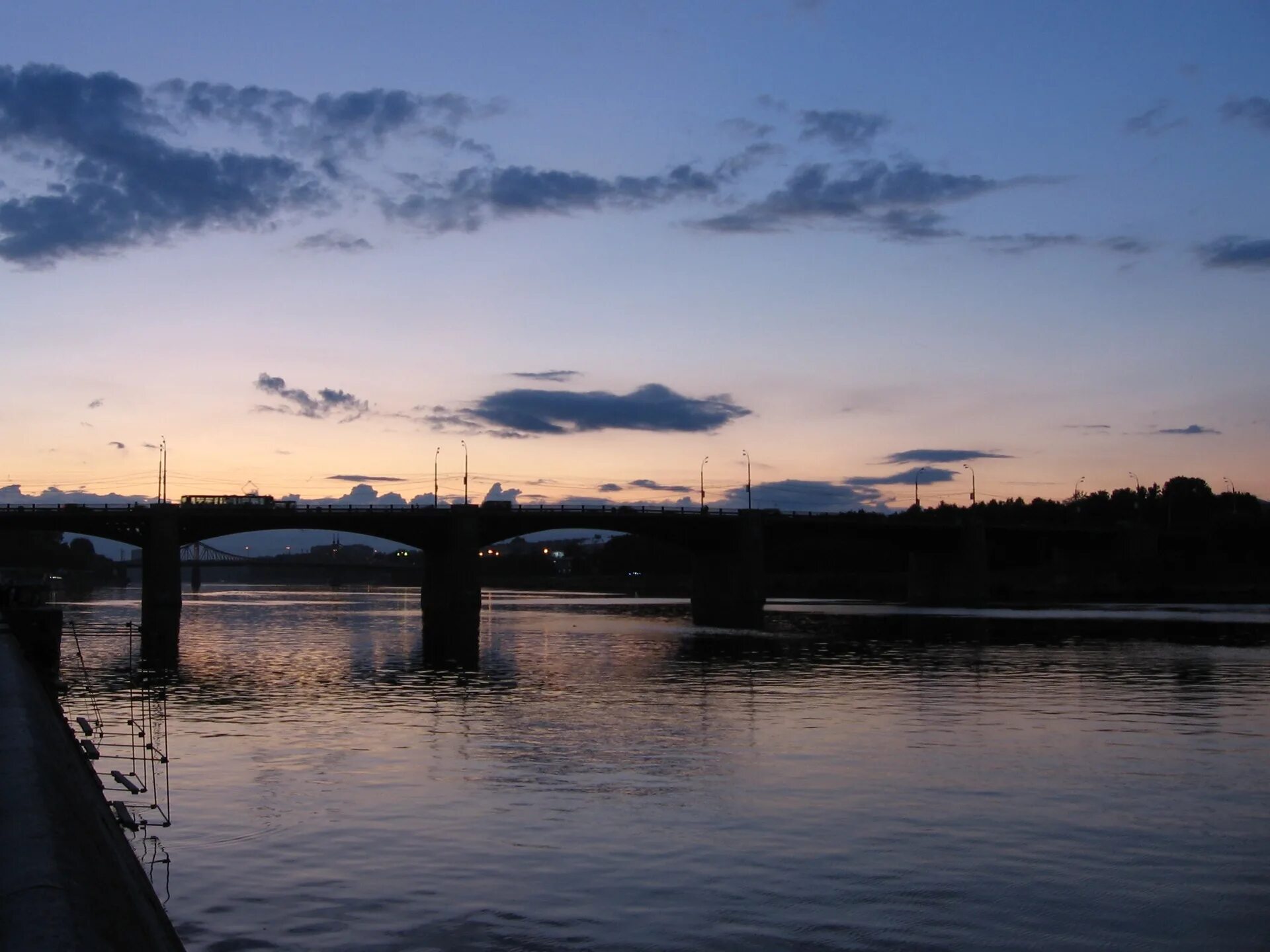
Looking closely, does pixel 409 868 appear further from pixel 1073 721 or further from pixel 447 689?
pixel 447 689

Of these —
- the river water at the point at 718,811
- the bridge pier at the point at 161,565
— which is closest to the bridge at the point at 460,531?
the bridge pier at the point at 161,565

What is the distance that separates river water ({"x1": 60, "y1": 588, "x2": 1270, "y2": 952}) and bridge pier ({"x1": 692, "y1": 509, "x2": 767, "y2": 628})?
77.0m

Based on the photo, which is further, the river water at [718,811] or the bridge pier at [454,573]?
the bridge pier at [454,573]

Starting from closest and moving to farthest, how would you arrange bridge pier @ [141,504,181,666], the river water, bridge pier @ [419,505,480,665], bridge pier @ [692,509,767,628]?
the river water → bridge pier @ [141,504,181,666] → bridge pier @ [419,505,480,665] → bridge pier @ [692,509,767,628]

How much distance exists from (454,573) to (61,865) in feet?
368

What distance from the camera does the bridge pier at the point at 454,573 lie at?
117 metres

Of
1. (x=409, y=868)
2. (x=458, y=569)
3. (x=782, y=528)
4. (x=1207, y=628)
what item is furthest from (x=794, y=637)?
(x=409, y=868)

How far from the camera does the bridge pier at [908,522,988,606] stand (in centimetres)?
15762

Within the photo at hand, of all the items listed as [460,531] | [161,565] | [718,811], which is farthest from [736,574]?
[718,811]

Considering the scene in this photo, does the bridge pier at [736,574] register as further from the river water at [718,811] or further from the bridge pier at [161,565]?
the river water at [718,811]

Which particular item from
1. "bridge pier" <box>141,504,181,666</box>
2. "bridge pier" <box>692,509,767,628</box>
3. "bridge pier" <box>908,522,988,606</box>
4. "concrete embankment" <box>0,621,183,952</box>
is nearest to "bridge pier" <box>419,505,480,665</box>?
"bridge pier" <box>692,509,767,628</box>

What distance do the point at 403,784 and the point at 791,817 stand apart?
28.8 feet

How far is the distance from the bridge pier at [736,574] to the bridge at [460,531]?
0.14 metres

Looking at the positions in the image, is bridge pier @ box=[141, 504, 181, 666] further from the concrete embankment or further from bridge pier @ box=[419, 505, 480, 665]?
the concrete embankment
